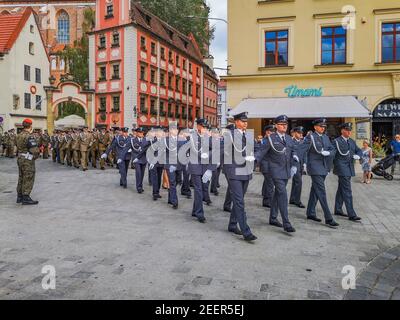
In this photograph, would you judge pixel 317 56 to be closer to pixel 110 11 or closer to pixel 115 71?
pixel 115 71

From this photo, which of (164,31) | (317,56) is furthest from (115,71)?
(317,56)

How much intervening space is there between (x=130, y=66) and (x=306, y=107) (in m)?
20.5

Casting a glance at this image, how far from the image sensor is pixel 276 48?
20312mm

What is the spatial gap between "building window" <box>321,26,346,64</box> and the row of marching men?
11319 mm

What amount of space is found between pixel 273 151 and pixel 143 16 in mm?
34708

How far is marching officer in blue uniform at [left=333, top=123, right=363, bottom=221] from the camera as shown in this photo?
762 centimetres

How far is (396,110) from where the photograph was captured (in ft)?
63.7

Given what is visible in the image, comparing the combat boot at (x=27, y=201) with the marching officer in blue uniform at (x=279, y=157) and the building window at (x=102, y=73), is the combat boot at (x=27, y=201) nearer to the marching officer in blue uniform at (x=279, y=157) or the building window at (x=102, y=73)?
the marching officer in blue uniform at (x=279, y=157)

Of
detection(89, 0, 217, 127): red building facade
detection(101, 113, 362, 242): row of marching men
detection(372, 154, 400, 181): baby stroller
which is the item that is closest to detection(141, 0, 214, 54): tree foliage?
detection(89, 0, 217, 127): red building facade

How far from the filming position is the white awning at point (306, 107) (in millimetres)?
17062

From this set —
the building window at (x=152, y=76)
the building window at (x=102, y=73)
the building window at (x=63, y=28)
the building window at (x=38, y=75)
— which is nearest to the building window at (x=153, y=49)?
the building window at (x=152, y=76)

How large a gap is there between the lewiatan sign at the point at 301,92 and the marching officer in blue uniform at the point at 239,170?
47.0 feet
